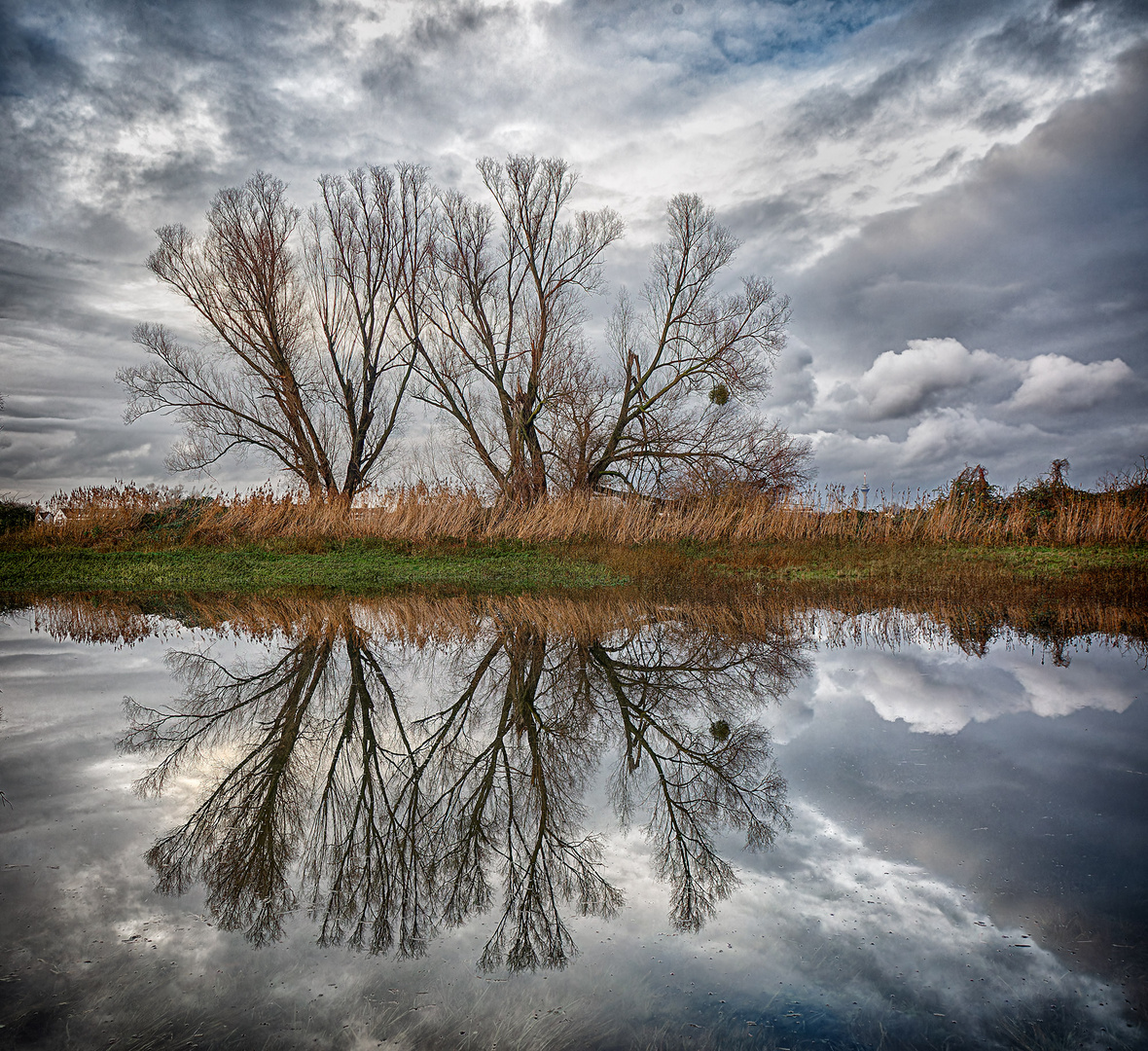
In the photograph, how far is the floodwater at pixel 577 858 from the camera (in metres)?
1.85

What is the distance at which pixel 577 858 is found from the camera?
8.66 ft

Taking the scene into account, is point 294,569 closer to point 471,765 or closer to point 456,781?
point 471,765

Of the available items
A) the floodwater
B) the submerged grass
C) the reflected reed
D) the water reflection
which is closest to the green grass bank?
the submerged grass

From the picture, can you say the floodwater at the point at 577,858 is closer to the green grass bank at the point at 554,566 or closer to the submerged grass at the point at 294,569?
the green grass bank at the point at 554,566

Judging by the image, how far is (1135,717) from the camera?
4355 mm

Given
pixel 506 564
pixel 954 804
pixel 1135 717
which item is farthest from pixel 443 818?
pixel 506 564

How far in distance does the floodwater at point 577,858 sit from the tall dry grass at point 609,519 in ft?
38.4

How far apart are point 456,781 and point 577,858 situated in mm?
895

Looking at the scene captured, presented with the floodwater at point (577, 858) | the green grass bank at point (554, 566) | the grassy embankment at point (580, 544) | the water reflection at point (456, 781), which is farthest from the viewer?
the grassy embankment at point (580, 544)

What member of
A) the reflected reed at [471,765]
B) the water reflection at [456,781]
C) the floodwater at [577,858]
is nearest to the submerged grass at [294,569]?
the reflected reed at [471,765]

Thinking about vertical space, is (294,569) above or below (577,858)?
above

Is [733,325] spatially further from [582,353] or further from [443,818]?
[443,818]

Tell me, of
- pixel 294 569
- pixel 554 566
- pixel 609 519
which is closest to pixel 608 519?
pixel 609 519

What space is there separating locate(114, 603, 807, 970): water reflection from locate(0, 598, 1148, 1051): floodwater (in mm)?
19
